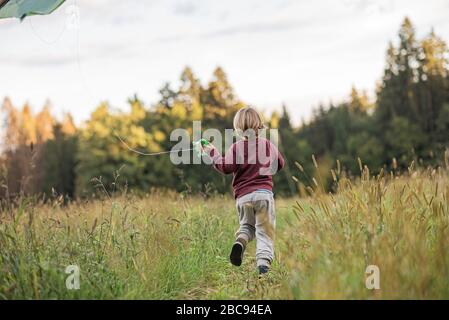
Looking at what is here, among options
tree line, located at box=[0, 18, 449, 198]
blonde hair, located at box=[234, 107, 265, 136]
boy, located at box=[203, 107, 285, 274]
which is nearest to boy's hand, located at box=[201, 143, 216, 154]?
boy, located at box=[203, 107, 285, 274]

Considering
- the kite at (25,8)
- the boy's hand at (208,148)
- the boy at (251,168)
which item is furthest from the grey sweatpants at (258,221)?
the kite at (25,8)

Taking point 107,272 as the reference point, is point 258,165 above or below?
above

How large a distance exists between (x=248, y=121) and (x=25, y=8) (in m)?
2.56

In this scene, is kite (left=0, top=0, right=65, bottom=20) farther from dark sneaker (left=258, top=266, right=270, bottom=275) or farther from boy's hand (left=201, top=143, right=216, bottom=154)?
dark sneaker (left=258, top=266, right=270, bottom=275)

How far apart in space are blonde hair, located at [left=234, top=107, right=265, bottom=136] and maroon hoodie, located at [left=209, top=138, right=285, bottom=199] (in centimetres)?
12

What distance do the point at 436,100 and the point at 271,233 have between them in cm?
3671

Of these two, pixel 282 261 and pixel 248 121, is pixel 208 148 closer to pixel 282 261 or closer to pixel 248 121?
pixel 248 121

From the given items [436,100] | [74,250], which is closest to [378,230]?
[74,250]

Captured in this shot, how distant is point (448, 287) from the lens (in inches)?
134

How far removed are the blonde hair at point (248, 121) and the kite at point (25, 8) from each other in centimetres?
225

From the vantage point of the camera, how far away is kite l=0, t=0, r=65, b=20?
5461 mm

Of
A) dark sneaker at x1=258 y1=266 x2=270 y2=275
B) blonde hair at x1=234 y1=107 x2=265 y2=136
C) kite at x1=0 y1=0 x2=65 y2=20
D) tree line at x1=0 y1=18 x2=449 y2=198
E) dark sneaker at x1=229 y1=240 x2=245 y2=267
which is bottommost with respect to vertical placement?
dark sneaker at x1=258 y1=266 x2=270 y2=275

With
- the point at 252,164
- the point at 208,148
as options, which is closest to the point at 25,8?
the point at 208,148
